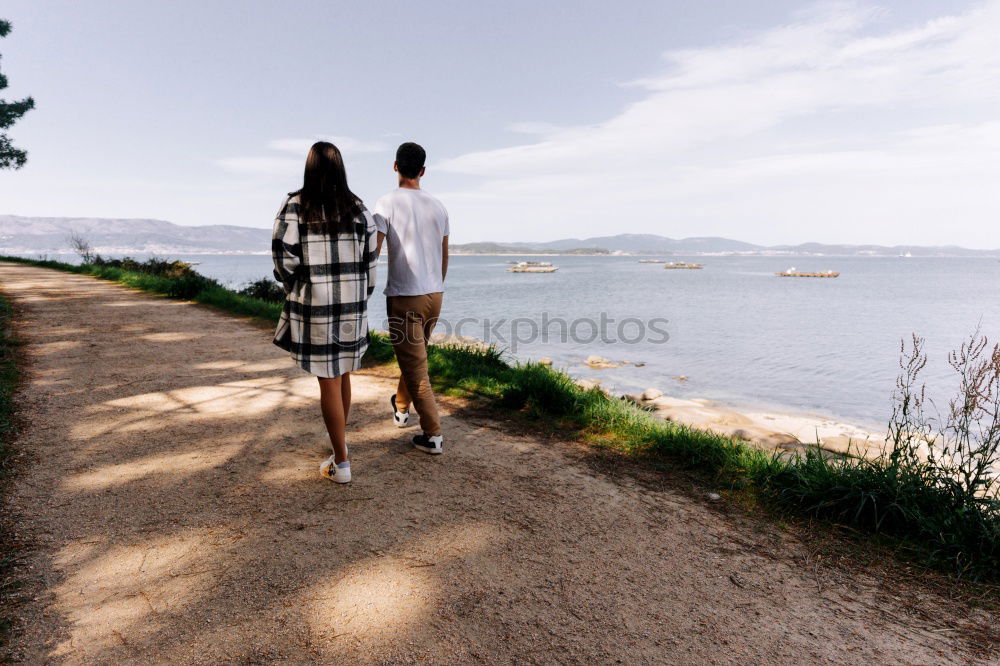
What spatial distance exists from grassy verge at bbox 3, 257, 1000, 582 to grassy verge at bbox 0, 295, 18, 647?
11.6ft

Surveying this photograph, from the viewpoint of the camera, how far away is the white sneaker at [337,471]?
10.9ft

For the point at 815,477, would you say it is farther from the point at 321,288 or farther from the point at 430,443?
the point at 321,288

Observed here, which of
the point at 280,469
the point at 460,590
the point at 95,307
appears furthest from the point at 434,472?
the point at 95,307

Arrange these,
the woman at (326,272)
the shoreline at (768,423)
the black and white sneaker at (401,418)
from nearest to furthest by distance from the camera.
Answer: the woman at (326,272) → the black and white sneaker at (401,418) → the shoreline at (768,423)

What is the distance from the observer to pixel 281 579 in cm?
235

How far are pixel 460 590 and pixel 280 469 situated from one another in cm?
174

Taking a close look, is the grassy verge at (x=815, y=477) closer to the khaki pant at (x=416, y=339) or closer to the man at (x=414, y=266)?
the khaki pant at (x=416, y=339)

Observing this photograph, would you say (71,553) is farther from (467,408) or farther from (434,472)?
(467,408)

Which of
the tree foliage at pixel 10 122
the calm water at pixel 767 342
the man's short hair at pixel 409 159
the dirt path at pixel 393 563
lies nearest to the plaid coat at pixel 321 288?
the man's short hair at pixel 409 159

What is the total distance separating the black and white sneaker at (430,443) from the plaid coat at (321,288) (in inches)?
36.8

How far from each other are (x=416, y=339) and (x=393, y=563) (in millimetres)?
1660

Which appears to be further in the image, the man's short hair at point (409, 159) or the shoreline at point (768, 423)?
the shoreline at point (768, 423)

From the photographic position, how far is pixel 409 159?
3705 mm

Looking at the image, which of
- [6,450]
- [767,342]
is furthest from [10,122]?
[767,342]
